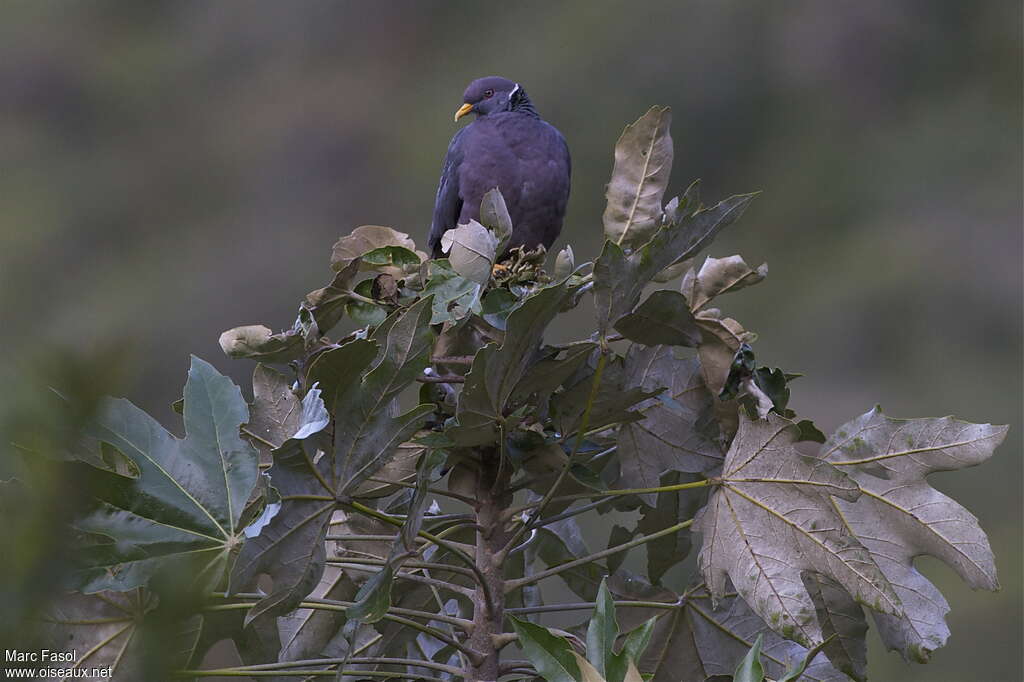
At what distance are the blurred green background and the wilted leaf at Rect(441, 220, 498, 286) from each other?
261 inches

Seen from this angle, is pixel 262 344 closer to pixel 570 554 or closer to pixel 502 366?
pixel 502 366

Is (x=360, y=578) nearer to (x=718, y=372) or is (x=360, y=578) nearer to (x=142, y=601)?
(x=142, y=601)

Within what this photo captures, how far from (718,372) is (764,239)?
1069cm

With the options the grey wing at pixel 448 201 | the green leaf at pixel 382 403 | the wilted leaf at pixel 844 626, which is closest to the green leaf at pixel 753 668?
the wilted leaf at pixel 844 626

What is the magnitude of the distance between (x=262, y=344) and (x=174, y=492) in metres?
0.19

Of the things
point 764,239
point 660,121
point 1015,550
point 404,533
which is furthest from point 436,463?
point 764,239

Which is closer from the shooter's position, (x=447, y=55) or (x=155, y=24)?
(x=447, y=55)

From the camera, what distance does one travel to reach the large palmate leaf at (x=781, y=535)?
99 centimetres

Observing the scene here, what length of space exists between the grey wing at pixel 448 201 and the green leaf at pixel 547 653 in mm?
1559

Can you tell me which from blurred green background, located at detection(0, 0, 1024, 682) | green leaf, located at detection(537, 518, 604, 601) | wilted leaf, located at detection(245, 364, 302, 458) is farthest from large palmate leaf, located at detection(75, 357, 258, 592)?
blurred green background, located at detection(0, 0, 1024, 682)

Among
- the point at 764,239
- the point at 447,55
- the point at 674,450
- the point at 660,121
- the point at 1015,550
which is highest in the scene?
the point at 660,121

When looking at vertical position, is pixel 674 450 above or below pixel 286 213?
above

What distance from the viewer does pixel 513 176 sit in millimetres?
2402

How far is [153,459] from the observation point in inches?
40.1
